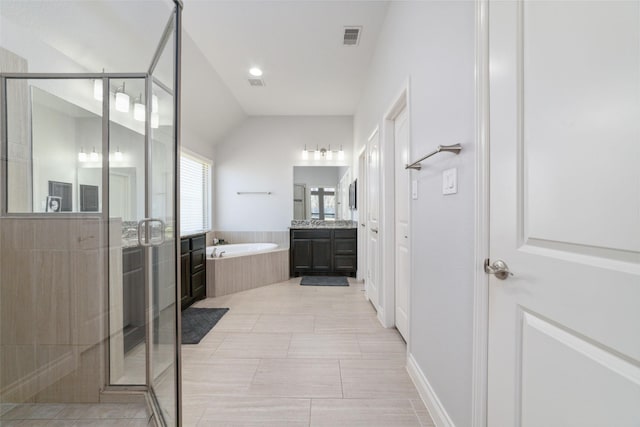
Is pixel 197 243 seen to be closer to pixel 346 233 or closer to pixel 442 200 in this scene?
pixel 346 233

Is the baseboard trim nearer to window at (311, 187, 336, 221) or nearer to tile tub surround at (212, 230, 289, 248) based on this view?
window at (311, 187, 336, 221)

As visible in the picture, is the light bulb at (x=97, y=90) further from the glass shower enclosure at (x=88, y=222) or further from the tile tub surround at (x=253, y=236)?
the tile tub surround at (x=253, y=236)

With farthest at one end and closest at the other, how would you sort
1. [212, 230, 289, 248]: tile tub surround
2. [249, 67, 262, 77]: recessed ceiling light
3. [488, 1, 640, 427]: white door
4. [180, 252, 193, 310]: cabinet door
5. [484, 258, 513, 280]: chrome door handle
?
[212, 230, 289, 248]: tile tub surround, [249, 67, 262, 77]: recessed ceiling light, [180, 252, 193, 310]: cabinet door, [484, 258, 513, 280]: chrome door handle, [488, 1, 640, 427]: white door

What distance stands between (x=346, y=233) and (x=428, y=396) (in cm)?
320

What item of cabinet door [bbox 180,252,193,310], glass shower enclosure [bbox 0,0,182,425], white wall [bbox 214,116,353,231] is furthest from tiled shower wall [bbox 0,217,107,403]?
white wall [bbox 214,116,353,231]

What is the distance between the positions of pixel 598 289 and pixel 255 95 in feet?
14.1

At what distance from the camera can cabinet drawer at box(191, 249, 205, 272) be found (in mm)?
3275

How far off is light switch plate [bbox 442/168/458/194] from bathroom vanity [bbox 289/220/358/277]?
3.30 metres

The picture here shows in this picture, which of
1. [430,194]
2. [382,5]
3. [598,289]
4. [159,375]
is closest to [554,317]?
[598,289]

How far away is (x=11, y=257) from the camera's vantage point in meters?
1.45

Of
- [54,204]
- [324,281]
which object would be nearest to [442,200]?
[54,204]

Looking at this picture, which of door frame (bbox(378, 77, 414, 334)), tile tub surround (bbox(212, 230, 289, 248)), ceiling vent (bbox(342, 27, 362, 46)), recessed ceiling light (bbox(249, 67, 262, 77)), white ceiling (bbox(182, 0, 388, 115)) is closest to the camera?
white ceiling (bbox(182, 0, 388, 115))

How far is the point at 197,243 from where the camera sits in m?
3.39

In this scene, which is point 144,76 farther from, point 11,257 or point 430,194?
point 430,194
